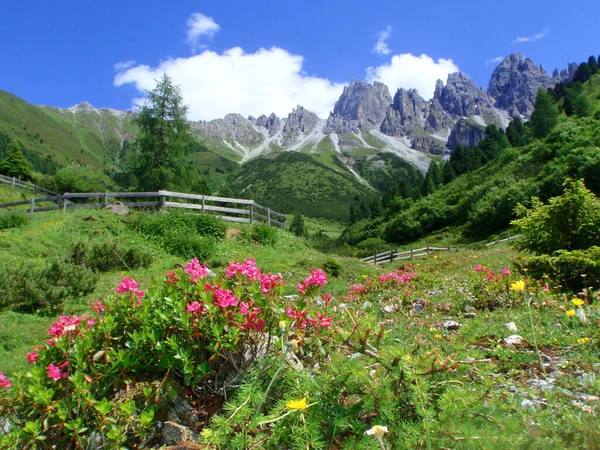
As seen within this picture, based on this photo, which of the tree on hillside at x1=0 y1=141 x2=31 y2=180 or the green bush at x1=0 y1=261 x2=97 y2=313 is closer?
the green bush at x1=0 y1=261 x2=97 y2=313

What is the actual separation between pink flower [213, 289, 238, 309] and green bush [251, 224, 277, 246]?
15436 millimetres

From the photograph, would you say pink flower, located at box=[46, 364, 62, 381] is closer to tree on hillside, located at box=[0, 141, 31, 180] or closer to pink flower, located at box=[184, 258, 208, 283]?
A: pink flower, located at box=[184, 258, 208, 283]

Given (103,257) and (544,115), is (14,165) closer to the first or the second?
(103,257)

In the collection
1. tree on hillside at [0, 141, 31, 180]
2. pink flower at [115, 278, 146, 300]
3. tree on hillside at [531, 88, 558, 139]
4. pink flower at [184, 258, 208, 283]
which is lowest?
pink flower at [115, 278, 146, 300]

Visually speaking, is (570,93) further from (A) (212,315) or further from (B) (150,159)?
(A) (212,315)

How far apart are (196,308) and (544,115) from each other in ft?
303

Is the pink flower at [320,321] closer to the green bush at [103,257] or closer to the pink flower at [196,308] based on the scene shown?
the pink flower at [196,308]

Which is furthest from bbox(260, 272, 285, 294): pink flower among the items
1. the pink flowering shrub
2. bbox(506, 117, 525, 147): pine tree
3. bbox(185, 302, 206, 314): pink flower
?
bbox(506, 117, 525, 147): pine tree

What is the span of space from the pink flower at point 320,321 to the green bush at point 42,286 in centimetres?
782

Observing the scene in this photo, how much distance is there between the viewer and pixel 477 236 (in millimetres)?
52062

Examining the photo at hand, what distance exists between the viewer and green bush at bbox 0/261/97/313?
8469mm

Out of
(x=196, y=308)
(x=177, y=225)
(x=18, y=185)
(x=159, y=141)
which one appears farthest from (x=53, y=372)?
(x=18, y=185)

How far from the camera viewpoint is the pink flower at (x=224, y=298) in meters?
2.74

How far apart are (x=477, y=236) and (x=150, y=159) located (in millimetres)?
42115
